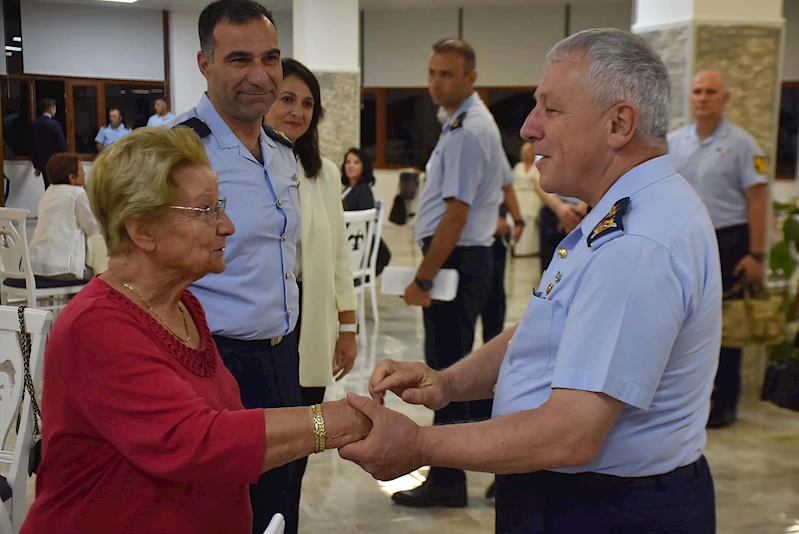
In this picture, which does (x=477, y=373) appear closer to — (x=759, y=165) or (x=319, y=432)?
(x=319, y=432)

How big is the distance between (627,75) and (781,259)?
3609 millimetres

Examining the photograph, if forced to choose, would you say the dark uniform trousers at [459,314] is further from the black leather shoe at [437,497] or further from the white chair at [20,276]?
the white chair at [20,276]

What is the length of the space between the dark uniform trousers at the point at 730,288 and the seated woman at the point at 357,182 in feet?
9.29

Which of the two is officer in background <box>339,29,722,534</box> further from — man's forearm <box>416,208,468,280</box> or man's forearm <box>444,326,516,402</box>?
man's forearm <box>416,208,468,280</box>

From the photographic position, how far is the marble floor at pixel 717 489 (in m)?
3.10

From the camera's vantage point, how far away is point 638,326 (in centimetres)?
120

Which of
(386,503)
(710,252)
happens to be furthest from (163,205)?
(386,503)

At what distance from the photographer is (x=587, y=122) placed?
1.31 m

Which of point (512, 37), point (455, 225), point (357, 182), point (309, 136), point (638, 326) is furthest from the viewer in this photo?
point (512, 37)

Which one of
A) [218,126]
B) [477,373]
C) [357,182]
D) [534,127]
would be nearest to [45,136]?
[357,182]

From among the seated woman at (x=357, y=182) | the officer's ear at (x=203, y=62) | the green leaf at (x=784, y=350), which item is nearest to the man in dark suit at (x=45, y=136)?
the seated woman at (x=357, y=182)

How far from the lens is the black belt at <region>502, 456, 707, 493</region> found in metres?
1.33

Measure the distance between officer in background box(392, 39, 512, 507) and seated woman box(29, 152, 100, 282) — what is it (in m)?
2.52

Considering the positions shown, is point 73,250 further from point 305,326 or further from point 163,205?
point 163,205
